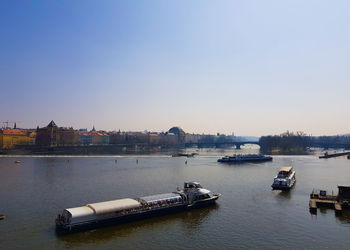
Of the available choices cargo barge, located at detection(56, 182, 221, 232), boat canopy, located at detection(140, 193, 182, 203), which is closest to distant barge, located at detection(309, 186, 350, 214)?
cargo barge, located at detection(56, 182, 221, 232)

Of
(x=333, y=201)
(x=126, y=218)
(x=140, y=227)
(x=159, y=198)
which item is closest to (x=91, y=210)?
A: (x=126, y=218)

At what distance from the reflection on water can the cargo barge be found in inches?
30.2

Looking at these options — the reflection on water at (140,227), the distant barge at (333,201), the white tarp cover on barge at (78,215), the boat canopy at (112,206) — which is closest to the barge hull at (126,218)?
the reflection on water at (140,227)

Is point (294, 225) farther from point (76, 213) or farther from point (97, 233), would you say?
point (76, 213)

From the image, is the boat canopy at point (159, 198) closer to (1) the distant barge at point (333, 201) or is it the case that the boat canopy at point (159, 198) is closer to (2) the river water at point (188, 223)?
(2) the river water at point (188, 223)

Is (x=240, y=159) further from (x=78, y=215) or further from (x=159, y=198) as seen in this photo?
(x=78, y=215)

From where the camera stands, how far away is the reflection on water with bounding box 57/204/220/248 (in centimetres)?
3519

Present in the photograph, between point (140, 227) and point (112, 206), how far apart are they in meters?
4.87

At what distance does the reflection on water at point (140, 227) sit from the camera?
115 feet

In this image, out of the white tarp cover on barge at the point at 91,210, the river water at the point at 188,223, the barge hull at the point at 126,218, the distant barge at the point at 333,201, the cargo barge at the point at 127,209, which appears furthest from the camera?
the distant barge at the point at 333,201

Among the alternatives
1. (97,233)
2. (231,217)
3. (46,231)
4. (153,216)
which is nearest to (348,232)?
(231,217)

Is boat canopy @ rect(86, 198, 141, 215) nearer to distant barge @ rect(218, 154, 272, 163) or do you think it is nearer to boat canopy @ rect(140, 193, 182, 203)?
boat canopy @ rect(140, 193, 182, 203)

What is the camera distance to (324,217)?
→ 4591 cm

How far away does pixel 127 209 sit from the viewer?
41.8 meters
